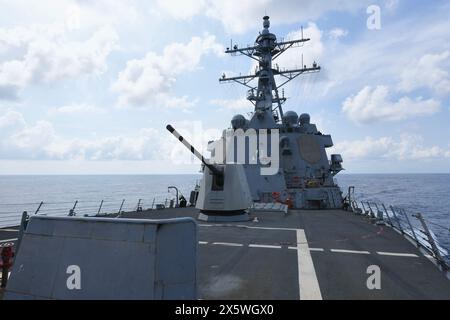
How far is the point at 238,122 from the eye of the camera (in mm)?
19484

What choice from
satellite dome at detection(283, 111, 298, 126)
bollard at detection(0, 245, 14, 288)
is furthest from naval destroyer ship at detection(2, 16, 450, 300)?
satellite dome at detection(283, 111, 298, 126)

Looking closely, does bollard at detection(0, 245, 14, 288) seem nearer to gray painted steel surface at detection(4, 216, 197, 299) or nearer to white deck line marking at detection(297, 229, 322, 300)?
gray painted steel surface at detection(4, 216, 197, 299)

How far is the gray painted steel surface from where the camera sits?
8.71ft

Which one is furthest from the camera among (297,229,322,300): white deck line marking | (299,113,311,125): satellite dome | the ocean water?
the ocean water

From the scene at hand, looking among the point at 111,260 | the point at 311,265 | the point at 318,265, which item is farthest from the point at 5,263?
the point at 318,265

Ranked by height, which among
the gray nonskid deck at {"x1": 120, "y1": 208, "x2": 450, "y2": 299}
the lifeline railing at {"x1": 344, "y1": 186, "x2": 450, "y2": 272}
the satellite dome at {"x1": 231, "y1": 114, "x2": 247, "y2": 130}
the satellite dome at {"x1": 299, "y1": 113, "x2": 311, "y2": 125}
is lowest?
the gray nonskid deck at {"x1": 120, "y1": 208, "x2": 450, "y2": 299}

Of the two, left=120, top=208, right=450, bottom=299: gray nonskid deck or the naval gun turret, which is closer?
left=120, top=208, right=450, bottom=299: gray nonskid deck

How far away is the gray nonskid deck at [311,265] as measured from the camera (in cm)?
377

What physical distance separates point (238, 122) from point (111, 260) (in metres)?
17.2

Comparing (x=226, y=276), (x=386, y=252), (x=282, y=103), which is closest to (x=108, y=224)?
(x=226, y=276)

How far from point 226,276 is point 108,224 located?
2186mm

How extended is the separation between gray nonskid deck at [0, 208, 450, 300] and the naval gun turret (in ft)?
5.28

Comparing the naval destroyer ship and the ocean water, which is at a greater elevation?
the naval destroyer ship
